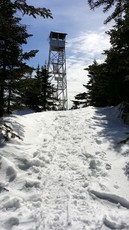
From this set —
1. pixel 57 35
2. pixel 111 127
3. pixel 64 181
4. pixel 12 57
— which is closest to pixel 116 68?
pixel 111 127

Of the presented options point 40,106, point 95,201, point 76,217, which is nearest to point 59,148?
point 95,201

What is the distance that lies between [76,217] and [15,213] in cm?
126

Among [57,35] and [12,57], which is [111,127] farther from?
[57,35]

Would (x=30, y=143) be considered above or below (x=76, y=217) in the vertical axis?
above

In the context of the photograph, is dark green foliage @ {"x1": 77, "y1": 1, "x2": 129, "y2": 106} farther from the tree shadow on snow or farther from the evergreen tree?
the evergreen tree

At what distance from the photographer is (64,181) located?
7.36m

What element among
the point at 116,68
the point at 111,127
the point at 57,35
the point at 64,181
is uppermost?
the point at 57,35

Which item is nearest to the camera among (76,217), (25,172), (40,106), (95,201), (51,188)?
(76,217)

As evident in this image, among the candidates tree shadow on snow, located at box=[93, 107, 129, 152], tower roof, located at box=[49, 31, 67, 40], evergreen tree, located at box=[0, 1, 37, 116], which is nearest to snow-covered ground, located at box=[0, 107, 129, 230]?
tree shadow on snow, located at box=[93, 107, 129, 152]

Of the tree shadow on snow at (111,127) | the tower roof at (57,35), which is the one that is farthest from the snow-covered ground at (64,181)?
the tower roof at (57,35)

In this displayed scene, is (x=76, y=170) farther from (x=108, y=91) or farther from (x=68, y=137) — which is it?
(x=108, y=91)

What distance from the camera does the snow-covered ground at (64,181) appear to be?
A: 5652 millimetres

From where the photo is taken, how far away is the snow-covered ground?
223 inches

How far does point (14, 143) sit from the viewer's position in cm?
979
